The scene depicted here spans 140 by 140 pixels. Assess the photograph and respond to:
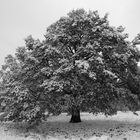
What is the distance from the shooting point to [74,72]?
72.2ft

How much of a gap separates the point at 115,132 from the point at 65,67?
21.7 feet

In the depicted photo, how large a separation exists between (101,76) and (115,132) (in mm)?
4863

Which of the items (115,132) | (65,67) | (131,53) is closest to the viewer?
(115,132)

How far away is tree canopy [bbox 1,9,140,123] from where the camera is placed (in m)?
21.2

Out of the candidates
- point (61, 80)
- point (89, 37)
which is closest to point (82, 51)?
point (89, 37)

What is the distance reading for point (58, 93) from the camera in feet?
73.8

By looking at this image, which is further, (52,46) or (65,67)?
(52,46)

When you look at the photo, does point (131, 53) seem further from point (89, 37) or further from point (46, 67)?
point (46, 67)

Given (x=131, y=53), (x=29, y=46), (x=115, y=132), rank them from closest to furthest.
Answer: (x=115, y=132) → (x=131, y=53) → (x=29, y=46)

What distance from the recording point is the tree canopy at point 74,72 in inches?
837

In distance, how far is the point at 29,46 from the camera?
81.8ft

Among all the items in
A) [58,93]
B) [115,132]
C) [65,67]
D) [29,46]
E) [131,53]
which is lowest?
[115,132]

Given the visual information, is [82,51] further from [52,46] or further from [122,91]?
[122,91]

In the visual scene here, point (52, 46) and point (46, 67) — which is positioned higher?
point (52, 46)
